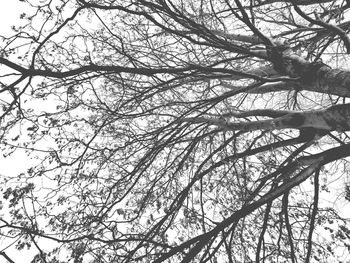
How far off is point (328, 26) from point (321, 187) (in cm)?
251

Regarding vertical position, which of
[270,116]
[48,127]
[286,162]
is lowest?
[48,127]

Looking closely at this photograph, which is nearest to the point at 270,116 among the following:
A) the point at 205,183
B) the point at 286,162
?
the point at 286,162

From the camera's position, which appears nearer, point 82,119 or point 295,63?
point 295,63

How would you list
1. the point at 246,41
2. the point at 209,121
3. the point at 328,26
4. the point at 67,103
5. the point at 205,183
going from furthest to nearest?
the point at 205,183 < the point at 246,41 < the point at 209,121 < the point at 67,103 < the point at 328,26

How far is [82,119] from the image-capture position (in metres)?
3.89

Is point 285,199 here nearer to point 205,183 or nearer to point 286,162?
point 286,162

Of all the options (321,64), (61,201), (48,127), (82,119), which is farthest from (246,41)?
(61,201)

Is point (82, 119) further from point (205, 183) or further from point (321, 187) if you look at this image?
point (321, 187)

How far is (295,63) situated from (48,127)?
10.9 ft

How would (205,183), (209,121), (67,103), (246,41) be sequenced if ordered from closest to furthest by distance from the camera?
(67,103)
(209,121)
(246,41)
(205,183)


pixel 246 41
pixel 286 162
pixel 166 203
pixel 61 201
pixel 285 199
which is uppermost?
pixel 246 41

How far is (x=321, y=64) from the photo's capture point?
310 cm

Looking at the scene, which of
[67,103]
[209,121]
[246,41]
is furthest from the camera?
[246,41]

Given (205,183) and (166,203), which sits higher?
(205,183)
